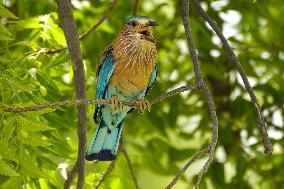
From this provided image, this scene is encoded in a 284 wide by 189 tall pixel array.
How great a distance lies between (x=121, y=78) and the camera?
4.30 meters

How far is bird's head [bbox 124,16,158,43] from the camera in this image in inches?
163

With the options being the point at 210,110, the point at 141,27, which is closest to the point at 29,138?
the point at 210,110

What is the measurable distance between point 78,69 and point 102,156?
61 cm

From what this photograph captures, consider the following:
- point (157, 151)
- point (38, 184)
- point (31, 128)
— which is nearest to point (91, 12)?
point (157, 151)

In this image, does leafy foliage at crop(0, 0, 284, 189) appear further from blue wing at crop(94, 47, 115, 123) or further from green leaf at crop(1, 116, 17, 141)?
green leaf at crop(1, 116, 17, 141)

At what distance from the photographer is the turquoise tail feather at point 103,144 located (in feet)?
13.8

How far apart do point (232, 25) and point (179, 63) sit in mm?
581

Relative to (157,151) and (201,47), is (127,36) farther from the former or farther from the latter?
(157,151)

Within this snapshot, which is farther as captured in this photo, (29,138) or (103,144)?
(103,144)

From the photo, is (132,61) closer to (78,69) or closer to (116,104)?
(116,104)

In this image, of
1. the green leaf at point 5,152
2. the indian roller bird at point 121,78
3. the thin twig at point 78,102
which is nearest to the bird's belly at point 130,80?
the indian roller bird at point 121,78

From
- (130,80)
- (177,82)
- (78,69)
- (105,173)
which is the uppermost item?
(177,82)

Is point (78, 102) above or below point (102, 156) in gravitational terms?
below

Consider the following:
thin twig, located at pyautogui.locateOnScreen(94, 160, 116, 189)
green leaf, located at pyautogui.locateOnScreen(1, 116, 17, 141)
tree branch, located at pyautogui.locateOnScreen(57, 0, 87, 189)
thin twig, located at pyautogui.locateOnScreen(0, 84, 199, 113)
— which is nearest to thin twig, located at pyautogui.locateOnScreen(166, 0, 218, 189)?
thin twig, located at pyautogui.locateOnScreen(0, 84, 199, 113)
